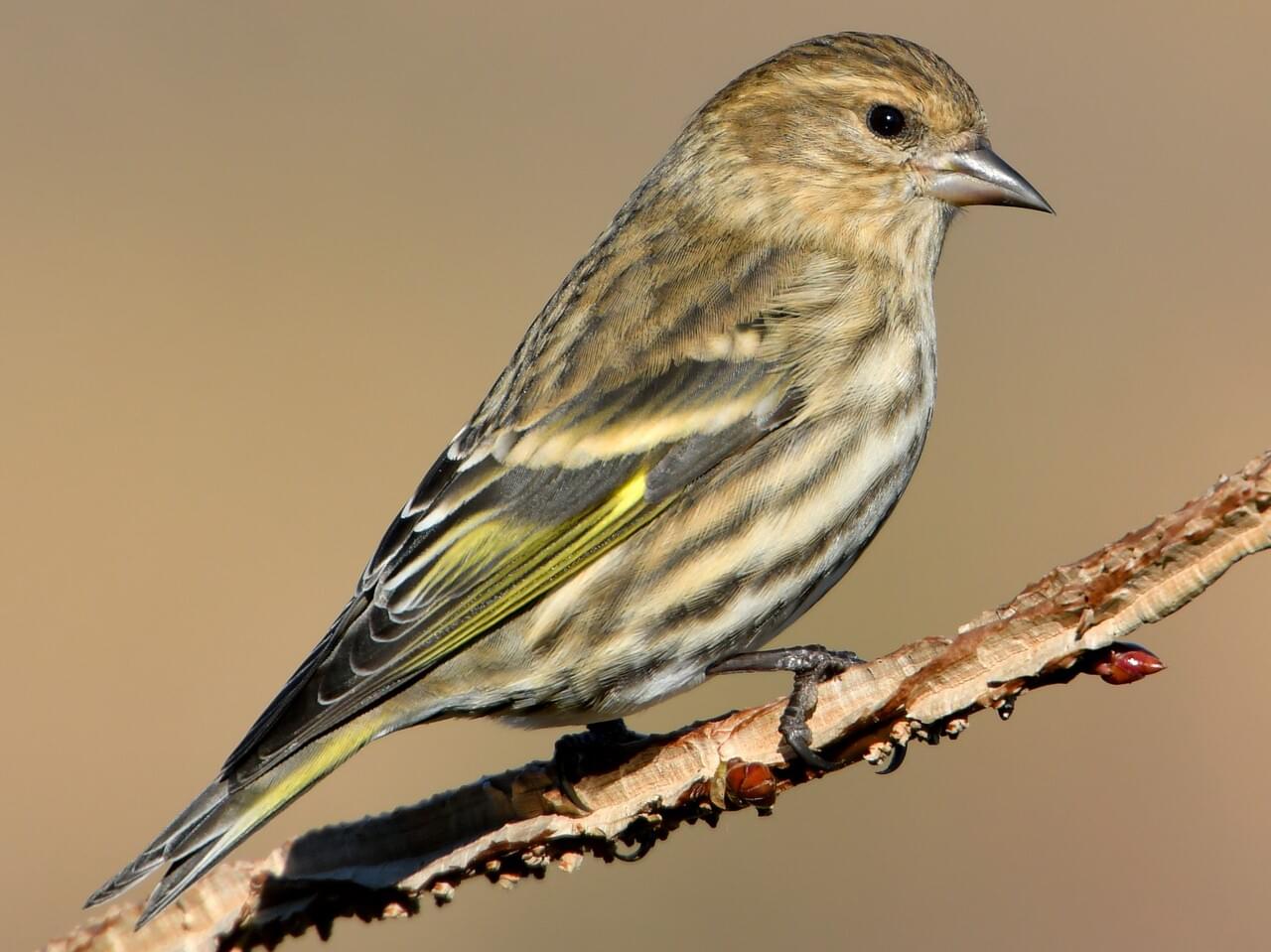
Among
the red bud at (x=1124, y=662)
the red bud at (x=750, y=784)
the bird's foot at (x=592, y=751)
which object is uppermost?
the bird's foot at (x=592, y=751)

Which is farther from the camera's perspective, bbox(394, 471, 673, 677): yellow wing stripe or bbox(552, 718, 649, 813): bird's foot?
bbox(394, 471, 673, 677): yellow wing stripe

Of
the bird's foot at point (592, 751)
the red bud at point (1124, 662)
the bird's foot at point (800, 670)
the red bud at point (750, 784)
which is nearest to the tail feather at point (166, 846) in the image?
the bird's foot at point (592, 751)

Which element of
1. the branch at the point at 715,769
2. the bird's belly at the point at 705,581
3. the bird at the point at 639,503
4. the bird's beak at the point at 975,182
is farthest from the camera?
the bird's beak at the point at 975,182

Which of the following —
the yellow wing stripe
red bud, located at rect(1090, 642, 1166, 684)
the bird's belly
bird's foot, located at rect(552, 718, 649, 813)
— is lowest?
red bud, located at rect(1090, 642, 1166, 684)

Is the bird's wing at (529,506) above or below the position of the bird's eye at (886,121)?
below

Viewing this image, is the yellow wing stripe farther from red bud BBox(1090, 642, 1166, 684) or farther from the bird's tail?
red bud BBox(1090, 642, 1166, 684)

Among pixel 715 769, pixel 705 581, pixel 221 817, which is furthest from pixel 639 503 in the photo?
pixel 221 817

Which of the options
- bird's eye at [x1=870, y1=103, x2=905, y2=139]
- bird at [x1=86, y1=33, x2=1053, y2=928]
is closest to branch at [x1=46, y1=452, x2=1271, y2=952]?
bird at [x1=86, y1=33, x2=1053, y2=928]

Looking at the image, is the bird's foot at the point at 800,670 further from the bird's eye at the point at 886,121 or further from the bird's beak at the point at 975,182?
the bird's eye at the point at 886,121
